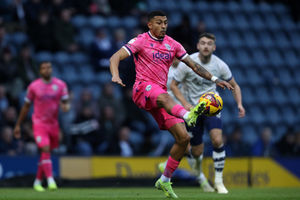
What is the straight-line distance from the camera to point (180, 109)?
8.75m

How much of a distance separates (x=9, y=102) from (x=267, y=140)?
7.09 metres

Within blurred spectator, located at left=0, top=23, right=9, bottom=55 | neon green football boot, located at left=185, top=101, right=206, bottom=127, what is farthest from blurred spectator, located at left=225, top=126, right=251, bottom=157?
neon green football boot, located at left=185, top=101, right=206, bottom=127

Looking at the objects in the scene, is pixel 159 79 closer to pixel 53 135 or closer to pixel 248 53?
pixel 53 135

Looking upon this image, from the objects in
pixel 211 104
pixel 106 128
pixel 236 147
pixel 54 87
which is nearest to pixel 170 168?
pixel 211 104

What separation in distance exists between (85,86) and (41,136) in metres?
4.95

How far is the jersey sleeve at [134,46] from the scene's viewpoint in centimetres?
929

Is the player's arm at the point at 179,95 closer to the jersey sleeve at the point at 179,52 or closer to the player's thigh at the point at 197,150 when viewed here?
the player's thigh at the point at 197,150

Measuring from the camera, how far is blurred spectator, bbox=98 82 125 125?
16656mm

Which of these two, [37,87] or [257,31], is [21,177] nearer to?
[37,87]

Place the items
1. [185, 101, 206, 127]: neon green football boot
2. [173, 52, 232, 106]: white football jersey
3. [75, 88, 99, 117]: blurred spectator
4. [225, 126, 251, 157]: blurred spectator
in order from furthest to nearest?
[225, 126, 251, 157]: blurred spectator
[75, 88, 99, 117]: blurred spectator
[173, 52, 232, 106]: white football jersey
[185, 101, 206, 127]: neon green football boot

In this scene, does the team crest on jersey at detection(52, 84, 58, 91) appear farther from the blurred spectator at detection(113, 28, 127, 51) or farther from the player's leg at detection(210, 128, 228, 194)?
the blurred spectator at detection(113, 28, 127, 51)

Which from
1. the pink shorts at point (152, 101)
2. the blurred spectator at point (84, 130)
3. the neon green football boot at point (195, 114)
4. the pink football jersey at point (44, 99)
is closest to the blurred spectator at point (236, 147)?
the blurred spectator at point (84, 130)

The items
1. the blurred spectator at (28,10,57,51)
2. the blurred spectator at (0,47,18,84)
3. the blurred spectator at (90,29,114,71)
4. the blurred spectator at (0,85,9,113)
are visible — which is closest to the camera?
the blurred spectator at (0,85,9,113)

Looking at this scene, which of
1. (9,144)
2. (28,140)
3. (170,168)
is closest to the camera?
(170,168)
